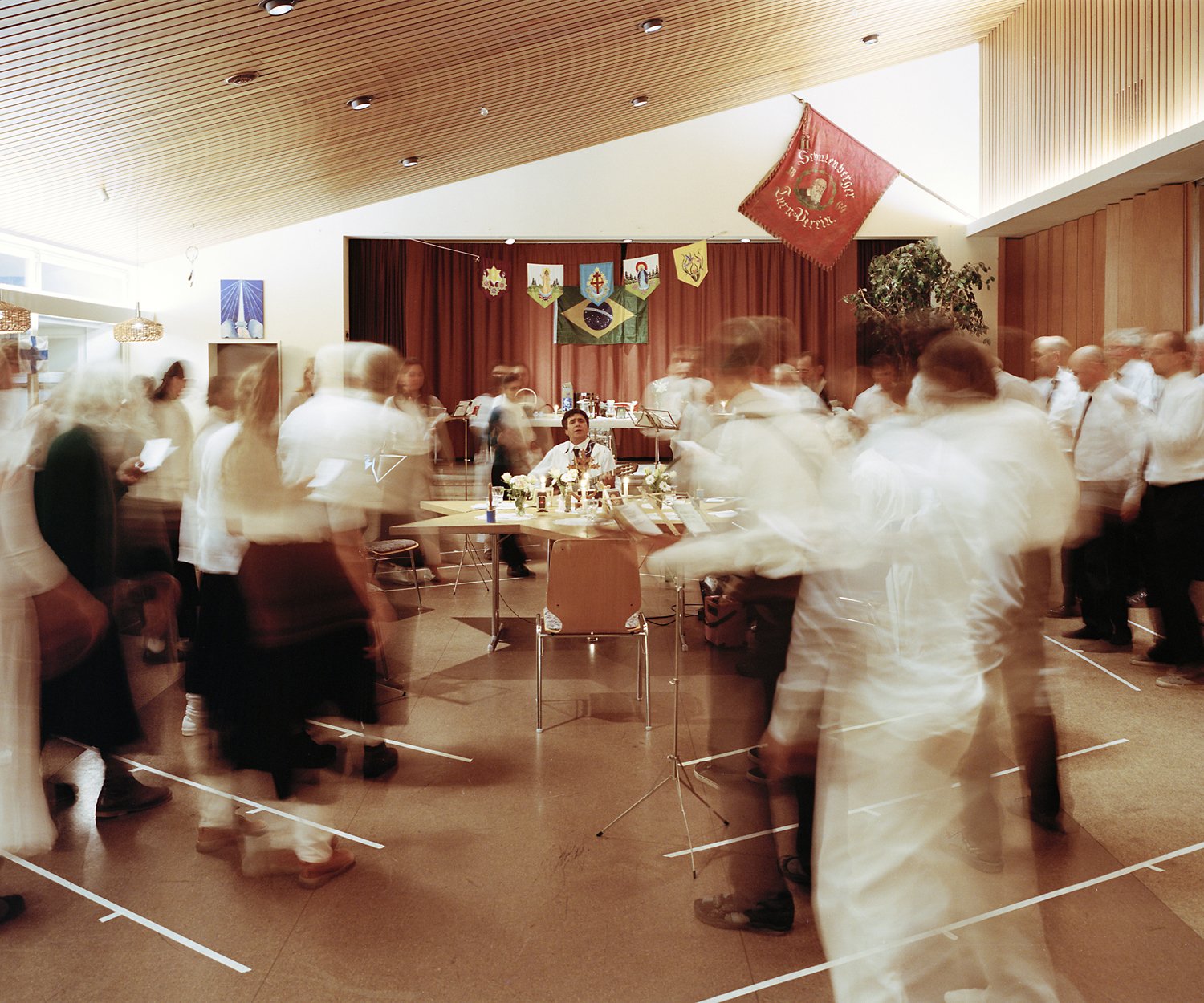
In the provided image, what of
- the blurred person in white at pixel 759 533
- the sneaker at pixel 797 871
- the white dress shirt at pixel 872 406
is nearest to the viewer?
the blurred person in white at pixel 759 533

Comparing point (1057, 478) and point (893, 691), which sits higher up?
point (1057, 478)

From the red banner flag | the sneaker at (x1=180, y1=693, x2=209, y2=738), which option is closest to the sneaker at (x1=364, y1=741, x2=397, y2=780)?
the sneaker at (x1=180, y1=693, x2=209, y2=738)

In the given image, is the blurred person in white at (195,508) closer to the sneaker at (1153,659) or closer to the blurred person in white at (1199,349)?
the blurred person in white at (1199,349)

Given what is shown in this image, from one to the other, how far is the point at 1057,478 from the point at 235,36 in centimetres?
571

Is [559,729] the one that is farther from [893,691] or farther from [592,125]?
[592,125]

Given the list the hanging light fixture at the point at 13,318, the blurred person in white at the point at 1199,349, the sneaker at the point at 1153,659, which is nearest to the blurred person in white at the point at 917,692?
the blurred person in white at the point at 1199,349

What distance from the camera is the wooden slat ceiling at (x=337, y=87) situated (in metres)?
5.96

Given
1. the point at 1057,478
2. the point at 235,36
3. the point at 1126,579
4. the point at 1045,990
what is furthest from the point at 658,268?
the point at 1045,990

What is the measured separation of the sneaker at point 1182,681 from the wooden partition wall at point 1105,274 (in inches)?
176

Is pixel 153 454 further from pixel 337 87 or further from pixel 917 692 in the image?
pixel 337 87

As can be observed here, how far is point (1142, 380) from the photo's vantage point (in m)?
6.40

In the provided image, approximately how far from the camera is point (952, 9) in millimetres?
9562

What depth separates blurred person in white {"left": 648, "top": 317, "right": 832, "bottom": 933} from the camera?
2363 millimetres

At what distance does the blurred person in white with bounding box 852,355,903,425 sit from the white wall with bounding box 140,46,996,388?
5.40 meters
